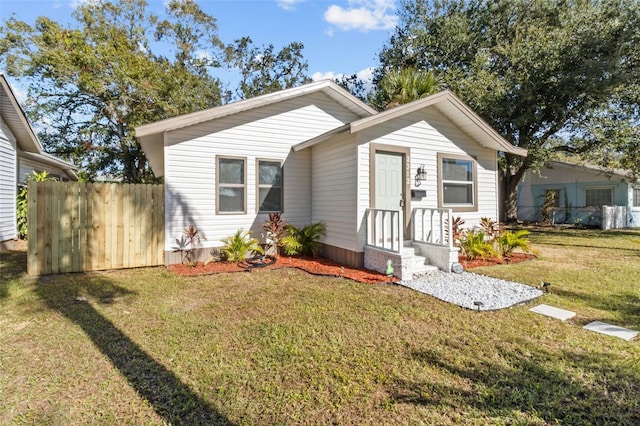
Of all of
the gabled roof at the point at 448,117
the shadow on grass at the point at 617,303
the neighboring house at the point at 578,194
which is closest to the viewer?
the shadow on grass at the point at 617,303

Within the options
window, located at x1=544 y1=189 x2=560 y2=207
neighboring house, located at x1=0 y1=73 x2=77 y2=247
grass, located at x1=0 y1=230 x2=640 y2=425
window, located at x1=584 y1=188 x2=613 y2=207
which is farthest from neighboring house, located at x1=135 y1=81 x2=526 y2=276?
window, located at x1=584 y1=188 x2=613 y2=207

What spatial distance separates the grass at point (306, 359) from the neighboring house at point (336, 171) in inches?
78.7

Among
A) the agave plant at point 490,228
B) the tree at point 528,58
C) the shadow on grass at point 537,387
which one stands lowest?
the shadow on grass at point 537,387

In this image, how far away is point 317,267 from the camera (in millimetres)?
6953

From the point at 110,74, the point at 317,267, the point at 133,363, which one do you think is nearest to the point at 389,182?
the point at 317,267

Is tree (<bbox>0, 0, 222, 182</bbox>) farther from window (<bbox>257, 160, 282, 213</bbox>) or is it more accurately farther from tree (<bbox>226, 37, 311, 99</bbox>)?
window (<bbox>257, 160, 282, 213</bbox>)

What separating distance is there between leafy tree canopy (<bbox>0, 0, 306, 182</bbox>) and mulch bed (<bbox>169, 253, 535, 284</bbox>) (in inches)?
505

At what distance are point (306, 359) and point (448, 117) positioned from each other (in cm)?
704

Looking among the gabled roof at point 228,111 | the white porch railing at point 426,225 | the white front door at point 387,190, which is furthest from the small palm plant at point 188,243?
the white porch railing at point 426,225

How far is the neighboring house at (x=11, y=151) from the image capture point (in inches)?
350

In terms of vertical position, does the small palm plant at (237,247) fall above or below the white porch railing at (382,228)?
below

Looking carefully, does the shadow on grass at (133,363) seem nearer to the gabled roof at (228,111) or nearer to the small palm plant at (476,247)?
the gabled roof at (228,111)

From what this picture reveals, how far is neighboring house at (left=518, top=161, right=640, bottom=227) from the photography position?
17.9m

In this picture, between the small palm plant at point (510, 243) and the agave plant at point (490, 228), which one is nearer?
the small palm plant at point (510, 243)
